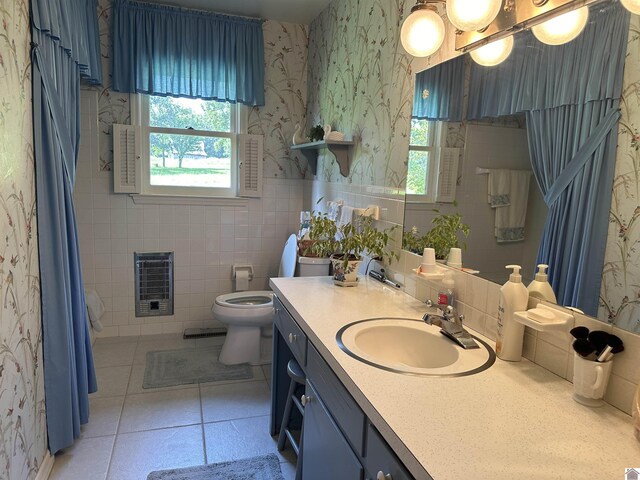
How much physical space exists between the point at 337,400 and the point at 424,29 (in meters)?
1.33

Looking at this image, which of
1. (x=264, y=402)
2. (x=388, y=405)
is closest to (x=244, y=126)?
(x=264, y=402)

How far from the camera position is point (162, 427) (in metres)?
2.28

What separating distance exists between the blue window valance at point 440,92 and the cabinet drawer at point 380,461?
46.8 inches

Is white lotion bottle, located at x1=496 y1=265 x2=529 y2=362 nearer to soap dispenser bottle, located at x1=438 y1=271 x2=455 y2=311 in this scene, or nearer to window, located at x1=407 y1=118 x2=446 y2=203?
soap dispenser bottle, located at x1=438 y1=271 x2=455 y2=311

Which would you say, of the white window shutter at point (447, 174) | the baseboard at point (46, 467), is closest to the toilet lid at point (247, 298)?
the baseboard at point (46, 467)

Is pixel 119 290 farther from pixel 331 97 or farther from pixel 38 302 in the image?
pixel 331 97

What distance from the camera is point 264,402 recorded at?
101 inches

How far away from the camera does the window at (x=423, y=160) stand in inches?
70.6

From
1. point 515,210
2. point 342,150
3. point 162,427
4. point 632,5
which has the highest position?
point 632,5

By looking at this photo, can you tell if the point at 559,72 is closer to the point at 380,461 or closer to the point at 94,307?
the point at 380,461

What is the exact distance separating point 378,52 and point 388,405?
6.33 ft

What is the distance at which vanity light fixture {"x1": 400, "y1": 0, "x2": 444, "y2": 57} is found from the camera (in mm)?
1586

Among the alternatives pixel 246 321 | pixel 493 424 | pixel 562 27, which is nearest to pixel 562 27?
pixel 562 27

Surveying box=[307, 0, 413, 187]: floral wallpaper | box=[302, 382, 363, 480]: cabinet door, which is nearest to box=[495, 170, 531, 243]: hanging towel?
box=[307, 0, 413, 187]: floral wallpaper
